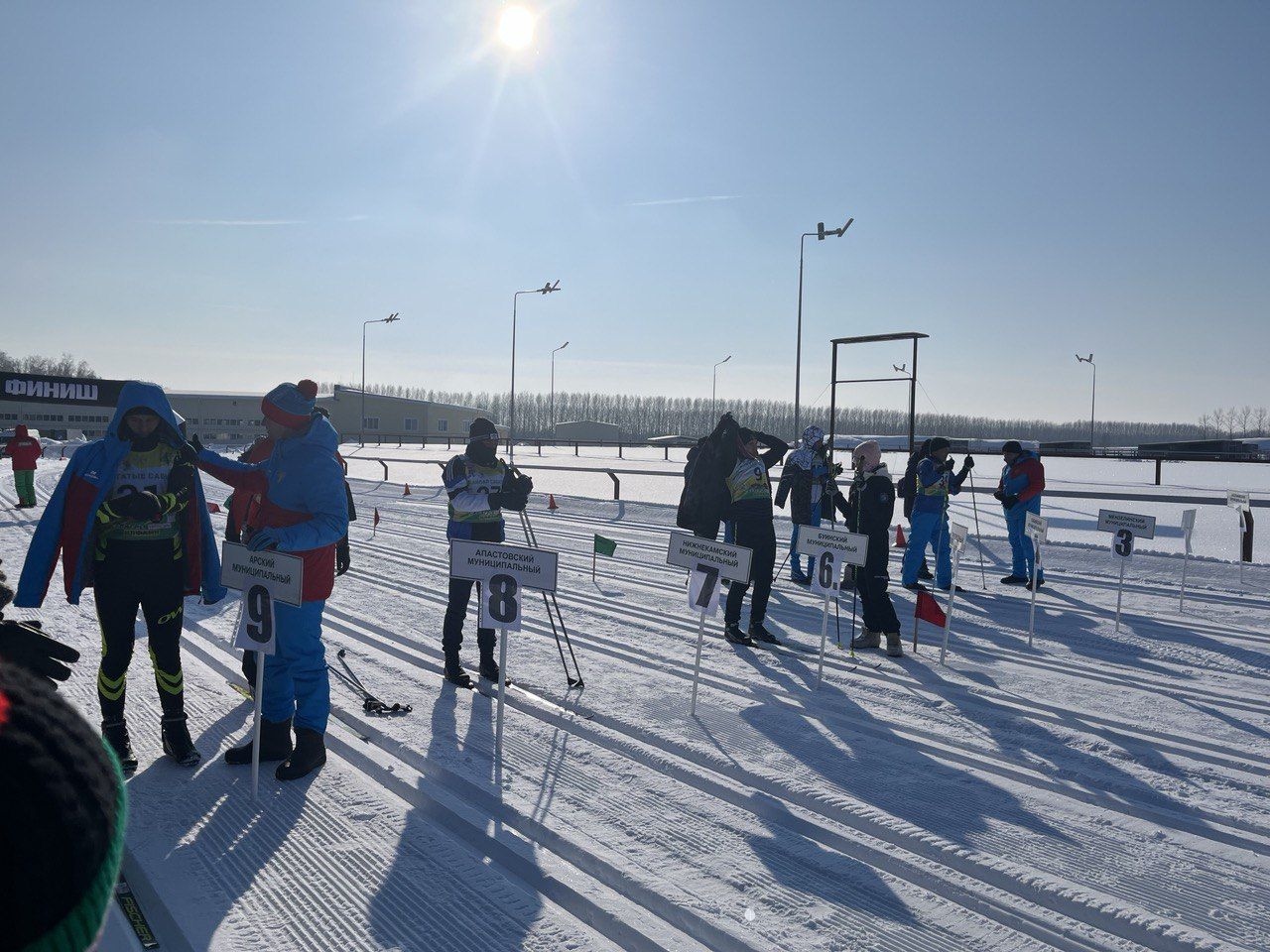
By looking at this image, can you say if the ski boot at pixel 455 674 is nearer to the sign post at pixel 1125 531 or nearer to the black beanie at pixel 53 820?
the black beanie at pixel 53 820

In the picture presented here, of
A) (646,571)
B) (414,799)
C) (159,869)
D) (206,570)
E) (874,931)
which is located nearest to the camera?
(874,931)

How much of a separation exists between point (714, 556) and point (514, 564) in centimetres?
166

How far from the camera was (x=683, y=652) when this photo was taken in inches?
292

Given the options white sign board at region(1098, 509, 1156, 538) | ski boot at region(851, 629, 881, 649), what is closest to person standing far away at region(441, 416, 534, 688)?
ski boot at region(851, 629, 881, 649)

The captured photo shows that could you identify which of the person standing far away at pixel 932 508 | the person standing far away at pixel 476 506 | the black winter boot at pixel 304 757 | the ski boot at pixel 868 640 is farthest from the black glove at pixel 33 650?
the person standing far away at pixel 932 508

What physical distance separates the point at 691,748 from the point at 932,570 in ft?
26.2

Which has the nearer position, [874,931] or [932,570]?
[874,931]

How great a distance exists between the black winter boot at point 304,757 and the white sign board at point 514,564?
121 cm

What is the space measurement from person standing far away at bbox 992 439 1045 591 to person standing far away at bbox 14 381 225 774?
979 cm

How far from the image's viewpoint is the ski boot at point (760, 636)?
7938 mm

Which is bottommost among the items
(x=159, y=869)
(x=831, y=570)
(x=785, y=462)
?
(x=159, y=869)

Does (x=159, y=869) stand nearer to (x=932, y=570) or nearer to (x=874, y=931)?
(x=874, y=931)

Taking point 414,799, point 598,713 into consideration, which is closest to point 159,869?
point 414,799

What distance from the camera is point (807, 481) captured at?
11.3 meters
